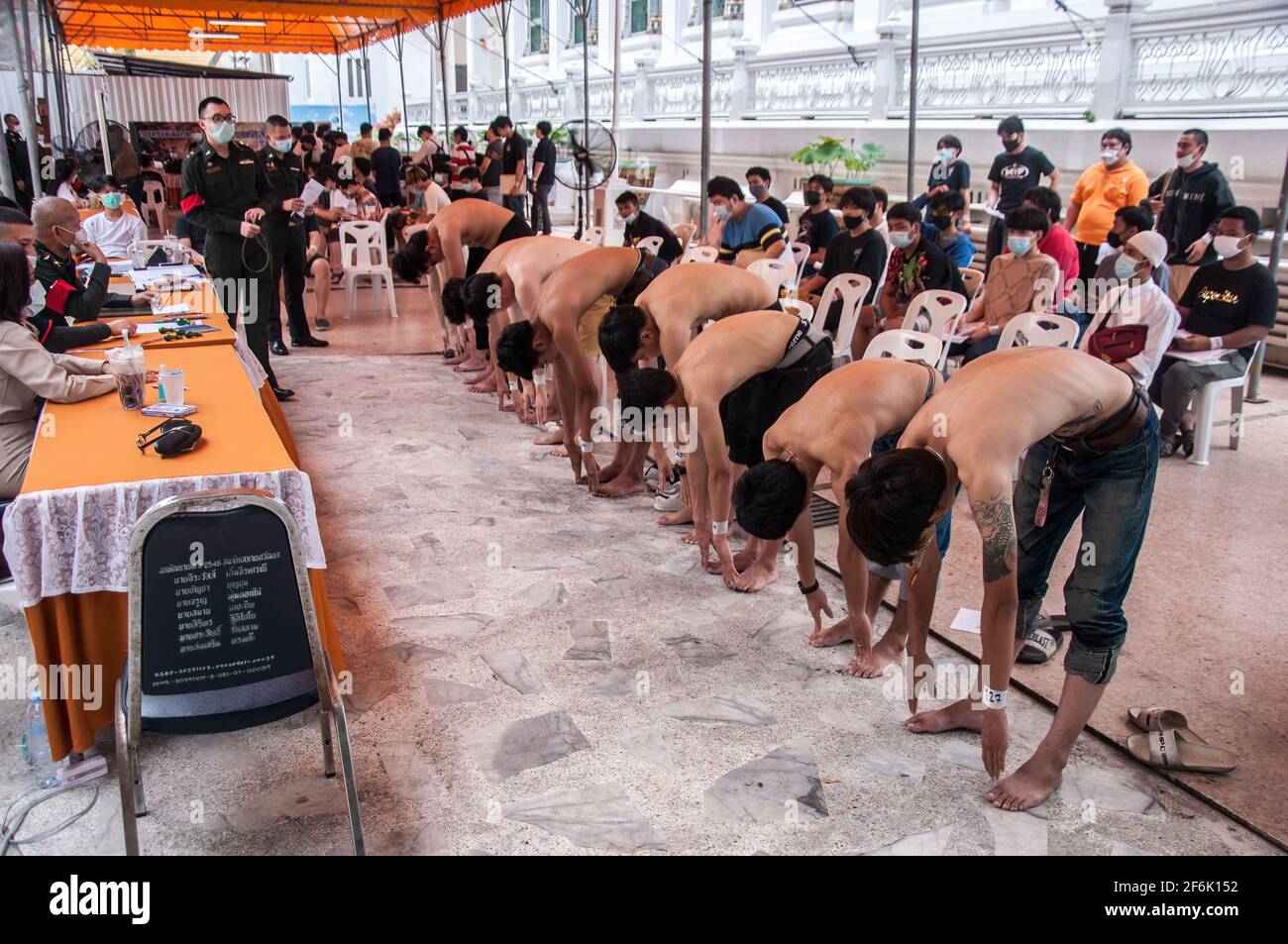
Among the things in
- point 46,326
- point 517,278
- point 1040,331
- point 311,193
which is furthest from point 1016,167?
point 46,326

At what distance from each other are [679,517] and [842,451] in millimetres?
1809

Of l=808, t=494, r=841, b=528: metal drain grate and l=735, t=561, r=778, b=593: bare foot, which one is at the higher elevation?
l=808, t=494, r=841, b=528: metal drain grate

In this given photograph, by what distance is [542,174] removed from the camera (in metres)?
11.3

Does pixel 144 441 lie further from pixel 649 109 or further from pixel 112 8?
pixel 112 8

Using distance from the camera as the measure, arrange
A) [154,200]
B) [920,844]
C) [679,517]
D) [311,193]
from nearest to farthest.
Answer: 1. [920,844]
2. [679,517]
3. [311,193]
4. [154,200]

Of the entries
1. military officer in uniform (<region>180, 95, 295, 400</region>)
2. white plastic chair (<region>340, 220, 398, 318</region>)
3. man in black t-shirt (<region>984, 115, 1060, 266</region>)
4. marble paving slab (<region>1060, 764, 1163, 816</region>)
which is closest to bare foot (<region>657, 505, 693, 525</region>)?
marble paving slab (<region>1060, 764, 1163, 816</region>)

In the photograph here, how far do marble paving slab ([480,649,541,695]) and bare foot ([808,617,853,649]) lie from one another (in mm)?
949

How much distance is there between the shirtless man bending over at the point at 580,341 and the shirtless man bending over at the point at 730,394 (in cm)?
73

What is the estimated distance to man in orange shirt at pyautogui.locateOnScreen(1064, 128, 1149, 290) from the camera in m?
6.70

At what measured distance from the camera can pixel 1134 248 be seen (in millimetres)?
4594

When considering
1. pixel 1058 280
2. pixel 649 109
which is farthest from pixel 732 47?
pixel 1058 280

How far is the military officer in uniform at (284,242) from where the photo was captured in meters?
6.70

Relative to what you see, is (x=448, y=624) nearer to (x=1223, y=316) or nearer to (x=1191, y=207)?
(x=1223, y=316)

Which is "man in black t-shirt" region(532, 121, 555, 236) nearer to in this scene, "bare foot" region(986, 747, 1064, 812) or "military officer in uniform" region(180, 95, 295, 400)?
"military officer in uniform" region(180, 95, 295, 400)
